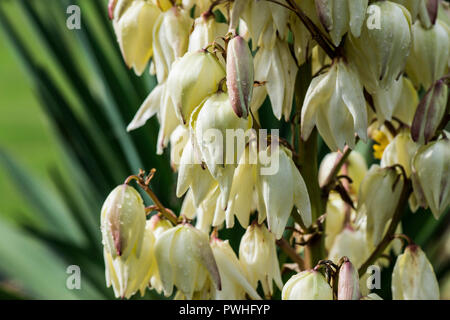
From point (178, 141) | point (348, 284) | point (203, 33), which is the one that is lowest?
point (348, 284)

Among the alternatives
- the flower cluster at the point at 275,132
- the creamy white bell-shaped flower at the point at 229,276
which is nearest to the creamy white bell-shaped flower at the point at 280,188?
the flower cluster at the point at 275,132

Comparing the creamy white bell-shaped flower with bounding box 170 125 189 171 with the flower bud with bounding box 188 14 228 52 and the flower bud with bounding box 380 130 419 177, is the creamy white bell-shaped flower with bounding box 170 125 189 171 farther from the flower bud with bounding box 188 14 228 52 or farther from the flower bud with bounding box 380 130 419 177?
the flower bud with bounding box 380 130 419 177

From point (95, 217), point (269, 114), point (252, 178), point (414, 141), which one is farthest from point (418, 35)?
point (95, 217)

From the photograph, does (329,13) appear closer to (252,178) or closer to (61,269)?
(252,178)

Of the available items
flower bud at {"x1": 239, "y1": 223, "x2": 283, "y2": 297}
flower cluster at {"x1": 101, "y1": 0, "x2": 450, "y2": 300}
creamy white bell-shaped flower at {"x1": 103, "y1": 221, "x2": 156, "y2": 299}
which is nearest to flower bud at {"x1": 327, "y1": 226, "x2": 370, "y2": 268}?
flower cluster at {"x1": 101, "y1": 0, "x2": 450, "y2": 300}

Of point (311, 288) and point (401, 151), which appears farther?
point (401, 151)

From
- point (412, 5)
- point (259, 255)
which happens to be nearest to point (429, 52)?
point (412, 5)

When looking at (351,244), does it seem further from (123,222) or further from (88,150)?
(88,150)
